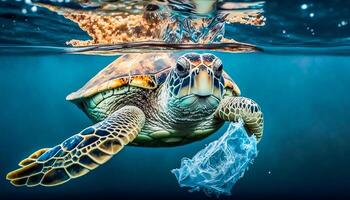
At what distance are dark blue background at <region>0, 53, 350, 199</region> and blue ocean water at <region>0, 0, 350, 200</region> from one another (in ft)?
0.20

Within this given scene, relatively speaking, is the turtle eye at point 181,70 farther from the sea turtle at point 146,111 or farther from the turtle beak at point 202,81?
the turtle beak at point 202,81

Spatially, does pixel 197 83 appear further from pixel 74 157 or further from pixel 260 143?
pixel 260 143

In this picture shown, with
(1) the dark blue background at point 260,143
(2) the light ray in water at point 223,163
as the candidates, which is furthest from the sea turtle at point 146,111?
(1) the dark blue background at point 260,143

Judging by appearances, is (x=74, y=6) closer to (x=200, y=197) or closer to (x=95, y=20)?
(x=95, y=20)

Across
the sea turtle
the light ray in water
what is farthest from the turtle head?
the light ray in water

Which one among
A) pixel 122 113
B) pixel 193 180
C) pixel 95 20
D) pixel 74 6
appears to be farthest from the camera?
pixel 95 20

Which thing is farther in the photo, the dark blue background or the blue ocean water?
the dark blue background

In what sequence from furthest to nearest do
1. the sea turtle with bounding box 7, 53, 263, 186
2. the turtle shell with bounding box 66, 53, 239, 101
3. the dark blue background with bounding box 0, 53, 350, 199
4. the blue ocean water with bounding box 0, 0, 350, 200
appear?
the dark blue background with bounding box 0, 53, 350, 199 → the blue ocean water with bounding box 0, 0, 350, 200 → the turtle shell with bounding box 66, 53, 239, 101 → the sea turtle with bounding box 7, 53, 263, 186

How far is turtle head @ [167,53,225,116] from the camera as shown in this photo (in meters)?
4.58

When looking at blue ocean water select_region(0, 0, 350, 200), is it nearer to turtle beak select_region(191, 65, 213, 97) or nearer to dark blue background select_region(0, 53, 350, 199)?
dark blue background select_region(0, 53, 350, 199)

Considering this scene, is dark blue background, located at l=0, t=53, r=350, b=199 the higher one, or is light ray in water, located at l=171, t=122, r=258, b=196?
light ray in water, located at l=171, t=122, r=258, b=196

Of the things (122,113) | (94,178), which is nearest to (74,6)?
(122,113)

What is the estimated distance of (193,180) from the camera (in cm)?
575

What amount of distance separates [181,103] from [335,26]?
514 cm
